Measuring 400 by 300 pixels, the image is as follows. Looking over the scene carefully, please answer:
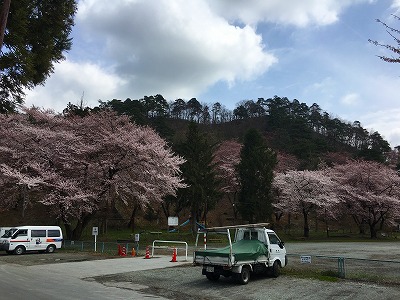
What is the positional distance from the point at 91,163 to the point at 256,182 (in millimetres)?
21862

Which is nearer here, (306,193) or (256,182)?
(256,182)

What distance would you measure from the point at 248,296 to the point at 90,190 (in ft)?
74.5

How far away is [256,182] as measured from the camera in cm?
4619

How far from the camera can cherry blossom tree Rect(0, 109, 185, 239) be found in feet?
102

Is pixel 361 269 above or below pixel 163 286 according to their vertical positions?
above

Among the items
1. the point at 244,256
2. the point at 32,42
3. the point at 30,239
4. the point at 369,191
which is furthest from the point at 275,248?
the point at 369,191

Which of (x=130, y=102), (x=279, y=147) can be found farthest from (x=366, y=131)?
(x=130, y=102)

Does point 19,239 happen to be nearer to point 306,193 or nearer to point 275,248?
point 275,248

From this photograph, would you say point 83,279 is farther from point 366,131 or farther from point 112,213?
point 366,131

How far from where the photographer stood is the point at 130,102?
7512cm

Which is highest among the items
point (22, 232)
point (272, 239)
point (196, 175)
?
point (196, 175)

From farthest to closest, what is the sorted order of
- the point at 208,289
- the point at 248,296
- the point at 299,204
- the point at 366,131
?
the point at 366,131 → the point at 299,204 → the point at 208,289 → the point at 248,296

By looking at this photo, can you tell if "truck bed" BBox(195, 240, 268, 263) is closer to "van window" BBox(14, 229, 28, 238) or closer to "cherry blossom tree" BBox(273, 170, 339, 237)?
"van window" BBox(14, 229, 28, 238)

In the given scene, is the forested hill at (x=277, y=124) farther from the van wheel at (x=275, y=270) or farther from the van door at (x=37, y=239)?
the van wheel at (x=275, y=270)
